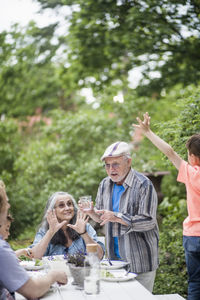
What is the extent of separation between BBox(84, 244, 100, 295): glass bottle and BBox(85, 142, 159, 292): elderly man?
72cm

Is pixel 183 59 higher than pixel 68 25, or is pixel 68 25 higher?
pixel 68 25

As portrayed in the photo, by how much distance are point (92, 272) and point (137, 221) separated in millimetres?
783

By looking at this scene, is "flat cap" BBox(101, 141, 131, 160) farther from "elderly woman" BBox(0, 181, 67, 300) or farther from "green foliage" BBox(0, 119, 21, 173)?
"green foliage" BBox(0, 119, 21, 173)

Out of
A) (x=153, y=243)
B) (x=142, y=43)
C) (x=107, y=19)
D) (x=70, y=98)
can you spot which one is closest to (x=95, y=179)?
(x=142, y=43)

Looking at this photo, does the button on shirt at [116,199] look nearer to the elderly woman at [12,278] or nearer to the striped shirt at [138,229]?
the striped shirt at [138,229]

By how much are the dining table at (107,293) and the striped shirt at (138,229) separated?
567 mm

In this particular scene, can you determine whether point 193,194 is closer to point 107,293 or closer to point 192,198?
point 192,198

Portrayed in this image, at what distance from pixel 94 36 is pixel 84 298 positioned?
5752 millimetres

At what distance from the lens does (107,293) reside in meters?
2.01

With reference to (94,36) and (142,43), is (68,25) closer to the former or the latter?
(94,36)

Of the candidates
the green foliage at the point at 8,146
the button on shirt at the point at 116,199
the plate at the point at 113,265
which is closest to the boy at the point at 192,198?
the button on shirt at the point at 116,199

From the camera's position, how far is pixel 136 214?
2.76 meters

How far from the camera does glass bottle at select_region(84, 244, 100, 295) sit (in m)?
1.93

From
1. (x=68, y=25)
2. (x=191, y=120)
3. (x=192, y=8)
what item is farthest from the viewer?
(x=68, y=25)
